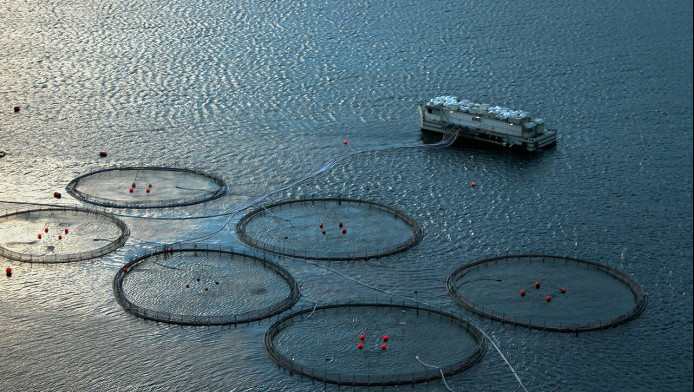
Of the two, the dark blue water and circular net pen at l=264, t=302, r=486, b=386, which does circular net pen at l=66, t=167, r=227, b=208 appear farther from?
circular net pen at l=264, t=302, r=486, b=386

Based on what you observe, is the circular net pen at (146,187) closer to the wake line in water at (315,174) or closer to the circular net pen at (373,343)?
the wake line in water at (315,174)

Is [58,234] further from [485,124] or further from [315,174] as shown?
[485,124]

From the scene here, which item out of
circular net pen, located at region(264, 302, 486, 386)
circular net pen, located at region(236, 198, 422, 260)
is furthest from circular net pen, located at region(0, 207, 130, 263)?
circular net pen, located at region(264, 302, 486, 386)

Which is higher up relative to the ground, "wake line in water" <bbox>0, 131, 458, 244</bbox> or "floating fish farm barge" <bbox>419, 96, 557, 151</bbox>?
"floating fish farm barge" <bbox>419, 96, 557, 151</bbox>

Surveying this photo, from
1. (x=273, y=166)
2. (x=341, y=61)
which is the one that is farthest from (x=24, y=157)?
(x=341, y=61)

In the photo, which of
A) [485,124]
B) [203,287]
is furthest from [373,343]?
[485,124]

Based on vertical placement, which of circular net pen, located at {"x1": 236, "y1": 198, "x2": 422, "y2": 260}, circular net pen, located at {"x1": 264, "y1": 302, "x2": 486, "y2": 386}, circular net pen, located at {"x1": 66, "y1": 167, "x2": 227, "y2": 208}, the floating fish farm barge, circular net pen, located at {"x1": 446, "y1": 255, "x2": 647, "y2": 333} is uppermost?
the floating fish farm barge
